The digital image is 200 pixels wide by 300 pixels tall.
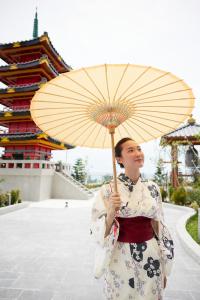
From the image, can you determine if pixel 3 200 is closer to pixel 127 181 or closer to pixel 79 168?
pixel 127 181

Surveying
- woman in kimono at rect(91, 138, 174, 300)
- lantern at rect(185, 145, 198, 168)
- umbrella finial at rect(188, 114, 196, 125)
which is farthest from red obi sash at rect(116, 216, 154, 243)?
umbrella finial at rect(188, 114, 196, 125)

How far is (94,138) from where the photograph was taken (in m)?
2.38

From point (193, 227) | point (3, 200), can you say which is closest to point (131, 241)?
point (193, 227)

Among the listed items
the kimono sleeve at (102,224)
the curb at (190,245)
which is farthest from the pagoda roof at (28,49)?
the kimono sleeve at (102,224)

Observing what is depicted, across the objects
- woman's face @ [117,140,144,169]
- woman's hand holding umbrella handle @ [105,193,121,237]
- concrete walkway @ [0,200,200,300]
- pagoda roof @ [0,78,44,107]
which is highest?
pagoda roof @ [0,78,44,107]

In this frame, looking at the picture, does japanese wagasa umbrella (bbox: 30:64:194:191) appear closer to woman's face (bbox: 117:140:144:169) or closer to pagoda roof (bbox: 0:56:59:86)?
woman's face (bbox: 117:140:144:169)

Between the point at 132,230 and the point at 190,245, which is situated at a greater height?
the point at 132,230

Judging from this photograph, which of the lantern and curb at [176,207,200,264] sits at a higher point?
the lantern

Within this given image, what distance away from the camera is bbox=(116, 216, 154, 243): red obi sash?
1648 mm

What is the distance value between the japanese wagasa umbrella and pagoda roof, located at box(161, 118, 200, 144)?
31.3 ft

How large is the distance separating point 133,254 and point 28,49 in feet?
63.3

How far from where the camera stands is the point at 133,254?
5.34ft

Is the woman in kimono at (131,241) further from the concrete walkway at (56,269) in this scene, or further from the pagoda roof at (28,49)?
the pagoda roof at (28,49)

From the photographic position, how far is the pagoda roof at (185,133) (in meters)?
11.2
